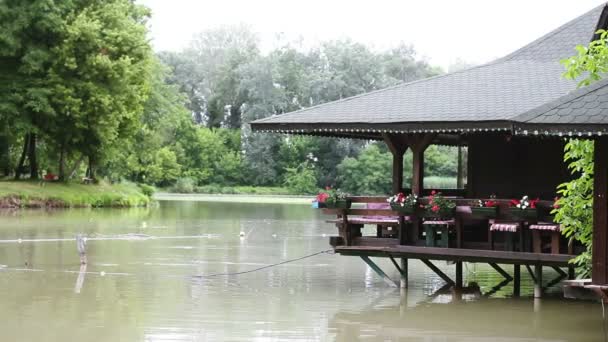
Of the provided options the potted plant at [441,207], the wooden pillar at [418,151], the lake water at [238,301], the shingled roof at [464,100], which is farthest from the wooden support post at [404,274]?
the shingled roof at [464,100]

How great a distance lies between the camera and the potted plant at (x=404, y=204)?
17719 millimetres

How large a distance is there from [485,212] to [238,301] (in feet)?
13.8

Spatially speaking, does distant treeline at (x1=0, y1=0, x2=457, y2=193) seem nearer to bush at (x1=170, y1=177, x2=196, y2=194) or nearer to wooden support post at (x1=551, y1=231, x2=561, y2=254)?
bush at (x1=170, y1=177, x2=196, y2=194)

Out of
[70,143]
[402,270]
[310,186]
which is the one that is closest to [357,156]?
[310,186]

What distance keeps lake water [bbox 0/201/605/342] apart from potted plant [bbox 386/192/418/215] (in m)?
1.50

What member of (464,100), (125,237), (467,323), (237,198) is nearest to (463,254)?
(467,323)

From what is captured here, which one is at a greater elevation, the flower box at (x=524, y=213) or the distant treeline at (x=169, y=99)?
the distant treeline at (x=169, y=99)

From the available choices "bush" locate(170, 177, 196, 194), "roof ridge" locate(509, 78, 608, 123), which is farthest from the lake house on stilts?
"bush" locate(170, 177, 196, 194)

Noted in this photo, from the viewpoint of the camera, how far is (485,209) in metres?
16.8

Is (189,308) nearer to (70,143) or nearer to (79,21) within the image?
(79,21)

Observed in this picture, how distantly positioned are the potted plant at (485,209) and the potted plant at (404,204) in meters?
1.15

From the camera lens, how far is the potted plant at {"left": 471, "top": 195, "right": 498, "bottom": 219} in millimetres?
A: 16719

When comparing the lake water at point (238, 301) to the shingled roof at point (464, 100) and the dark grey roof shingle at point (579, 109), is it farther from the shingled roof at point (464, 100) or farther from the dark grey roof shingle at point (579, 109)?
the dark grey roof shingle at point (579, 109)

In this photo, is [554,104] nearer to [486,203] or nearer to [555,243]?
[555,243]
